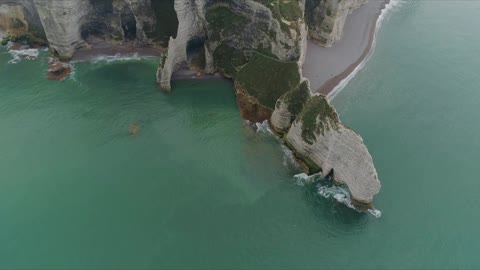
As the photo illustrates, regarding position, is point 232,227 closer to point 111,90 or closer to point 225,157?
point 225,157

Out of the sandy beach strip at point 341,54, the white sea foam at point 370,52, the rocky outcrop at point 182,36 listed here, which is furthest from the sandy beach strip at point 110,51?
the white sea foam at point 370,52

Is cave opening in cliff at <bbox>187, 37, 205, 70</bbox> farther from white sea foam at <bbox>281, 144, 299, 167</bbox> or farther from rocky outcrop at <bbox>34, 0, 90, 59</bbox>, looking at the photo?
white sea foam at <bbox>281, 144, 299, 167</bbox>

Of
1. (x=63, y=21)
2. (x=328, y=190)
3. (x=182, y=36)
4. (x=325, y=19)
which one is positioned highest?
(x=63, y=21)

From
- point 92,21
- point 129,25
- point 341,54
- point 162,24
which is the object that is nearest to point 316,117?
point 341,54

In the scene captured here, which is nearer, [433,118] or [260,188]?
[260,188]

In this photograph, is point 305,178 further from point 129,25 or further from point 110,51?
point 129,25

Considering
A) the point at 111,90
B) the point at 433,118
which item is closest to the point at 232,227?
the point at 111,90

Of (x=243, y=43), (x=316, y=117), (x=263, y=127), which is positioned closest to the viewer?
(x=316, y=117)
